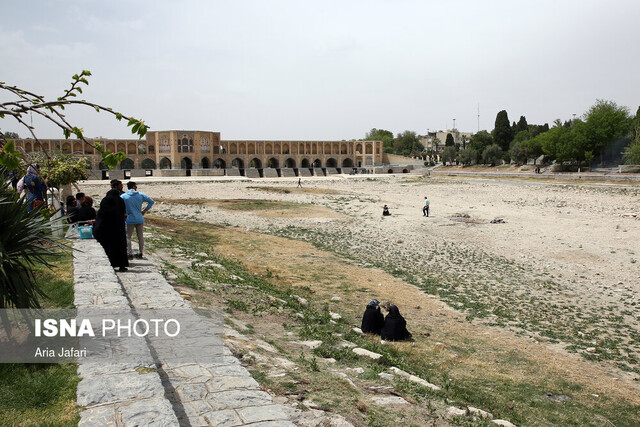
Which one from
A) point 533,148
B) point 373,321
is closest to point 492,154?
point 533,148

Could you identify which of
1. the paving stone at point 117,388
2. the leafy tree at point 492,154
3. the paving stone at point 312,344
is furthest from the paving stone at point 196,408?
the leafy tree at point 492,154

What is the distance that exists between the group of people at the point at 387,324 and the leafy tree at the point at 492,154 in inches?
2691

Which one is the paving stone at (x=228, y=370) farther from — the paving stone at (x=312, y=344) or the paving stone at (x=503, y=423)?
the paving stone at (x=503, y=423)

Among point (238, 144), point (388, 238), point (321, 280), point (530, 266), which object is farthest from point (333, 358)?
point (238, 144)

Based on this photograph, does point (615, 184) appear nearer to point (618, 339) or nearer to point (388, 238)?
point (388, 238)

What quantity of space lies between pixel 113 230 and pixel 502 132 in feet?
249

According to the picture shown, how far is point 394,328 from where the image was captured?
7277mm

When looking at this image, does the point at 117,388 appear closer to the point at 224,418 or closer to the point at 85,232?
the point at 224,418

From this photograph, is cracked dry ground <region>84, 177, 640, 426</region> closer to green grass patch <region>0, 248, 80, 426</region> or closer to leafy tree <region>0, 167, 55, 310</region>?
green grass patch <region>0, 248, 80, 426</region>

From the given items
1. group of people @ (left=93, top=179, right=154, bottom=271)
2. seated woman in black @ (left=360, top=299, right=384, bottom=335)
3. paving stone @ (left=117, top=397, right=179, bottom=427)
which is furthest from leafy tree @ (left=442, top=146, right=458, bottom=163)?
paving stone @ (left=117, top=397, right=179, bottom=427)

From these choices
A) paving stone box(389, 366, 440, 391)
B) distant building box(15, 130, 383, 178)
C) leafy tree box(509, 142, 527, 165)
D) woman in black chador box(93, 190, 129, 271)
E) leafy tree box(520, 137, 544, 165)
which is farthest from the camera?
leafy tree box(509, 142, 527, 165)

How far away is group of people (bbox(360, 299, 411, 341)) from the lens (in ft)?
23.9

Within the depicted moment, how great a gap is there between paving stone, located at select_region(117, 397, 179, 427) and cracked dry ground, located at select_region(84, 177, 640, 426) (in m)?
4.76

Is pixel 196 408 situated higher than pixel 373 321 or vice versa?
pixel 196 408
